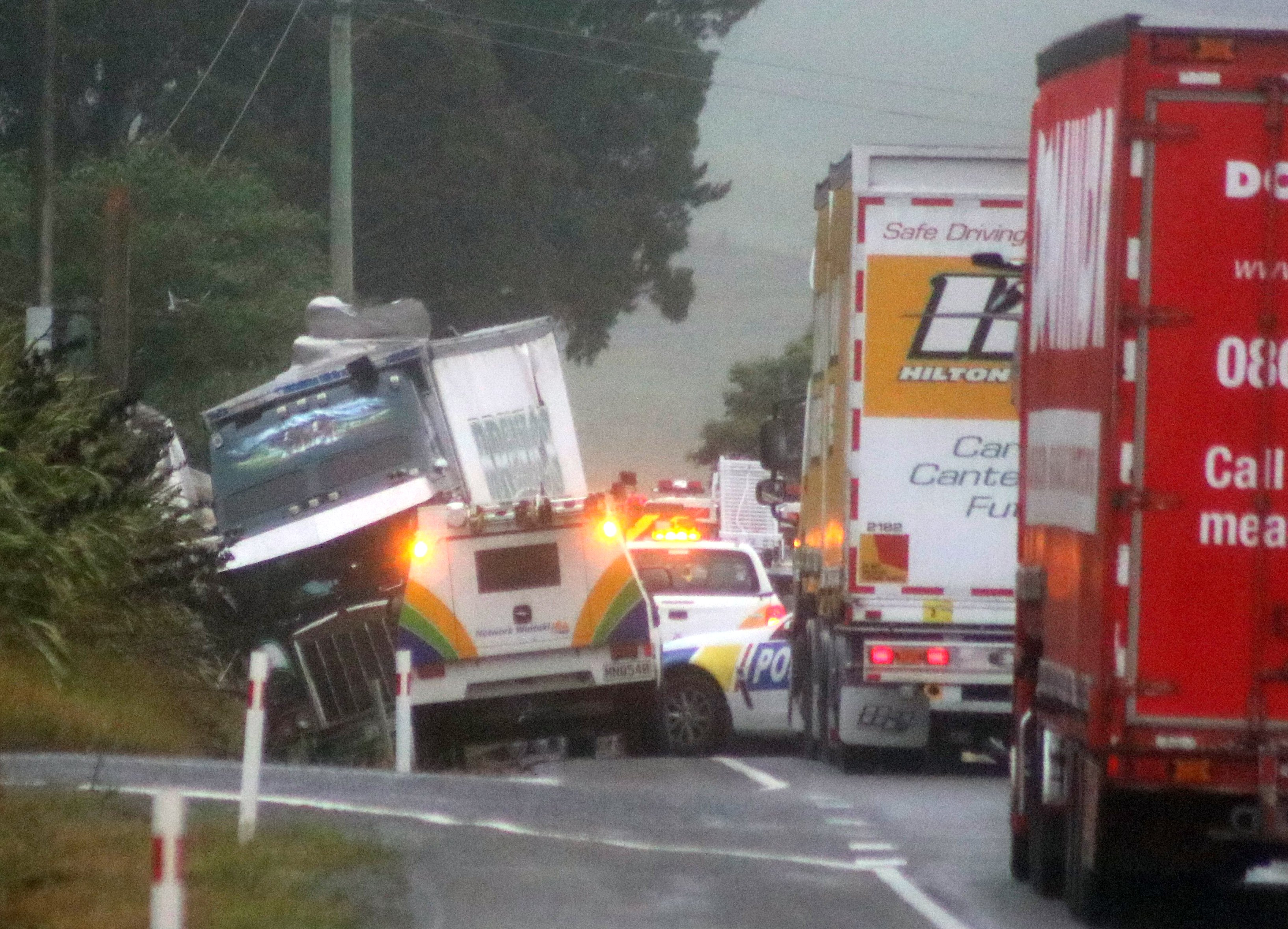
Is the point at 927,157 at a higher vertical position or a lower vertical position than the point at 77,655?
higher

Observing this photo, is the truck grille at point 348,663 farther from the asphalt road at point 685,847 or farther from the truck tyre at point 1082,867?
the truck tyre at point 1082,867

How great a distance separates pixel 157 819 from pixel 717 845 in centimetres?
716

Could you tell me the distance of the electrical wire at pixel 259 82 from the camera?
54.4 m

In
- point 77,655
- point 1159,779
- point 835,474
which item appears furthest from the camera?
point 835,474

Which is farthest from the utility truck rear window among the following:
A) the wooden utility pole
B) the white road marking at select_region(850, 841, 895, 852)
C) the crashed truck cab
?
the wooden utility pole

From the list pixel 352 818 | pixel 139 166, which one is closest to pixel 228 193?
pixel 139 166

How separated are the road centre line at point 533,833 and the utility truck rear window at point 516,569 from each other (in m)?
5.68

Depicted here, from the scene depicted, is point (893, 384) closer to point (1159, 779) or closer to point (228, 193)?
point (1159, 779)

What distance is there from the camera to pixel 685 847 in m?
13.4

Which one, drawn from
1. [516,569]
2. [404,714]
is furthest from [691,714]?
[404,714]

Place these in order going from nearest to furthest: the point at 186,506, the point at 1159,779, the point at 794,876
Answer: the point at 1159,779
the point at 794,876
the point at 186,506

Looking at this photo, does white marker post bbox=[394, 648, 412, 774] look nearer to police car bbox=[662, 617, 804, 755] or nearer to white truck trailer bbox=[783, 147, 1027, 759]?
white truck trailer bbox=[783, 147, 1027, 759]

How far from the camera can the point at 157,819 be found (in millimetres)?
6633

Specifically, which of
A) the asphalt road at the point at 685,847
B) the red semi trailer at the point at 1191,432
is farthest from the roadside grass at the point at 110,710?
the red semi trailer at the point at 1191,432
